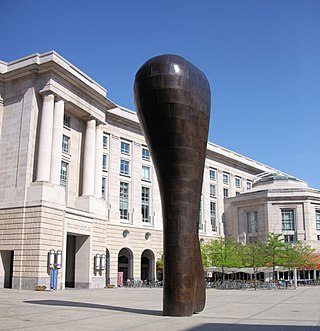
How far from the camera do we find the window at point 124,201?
187 feet

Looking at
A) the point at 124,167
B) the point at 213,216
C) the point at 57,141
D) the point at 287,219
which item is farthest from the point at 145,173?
the point at 287,219

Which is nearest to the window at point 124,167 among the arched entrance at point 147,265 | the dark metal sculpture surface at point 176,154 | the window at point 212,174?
the arched entrance at point 147,265

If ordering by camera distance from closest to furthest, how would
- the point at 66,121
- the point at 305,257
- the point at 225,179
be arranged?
the point at 66,121
the point at 305,257
the point at 225,179

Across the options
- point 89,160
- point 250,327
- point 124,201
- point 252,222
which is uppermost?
point 89,160

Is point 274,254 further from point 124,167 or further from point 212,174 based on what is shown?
point 212,174

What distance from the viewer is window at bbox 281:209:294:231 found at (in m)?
68.0

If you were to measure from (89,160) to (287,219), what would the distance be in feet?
118

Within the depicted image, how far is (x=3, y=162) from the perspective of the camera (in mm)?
41281

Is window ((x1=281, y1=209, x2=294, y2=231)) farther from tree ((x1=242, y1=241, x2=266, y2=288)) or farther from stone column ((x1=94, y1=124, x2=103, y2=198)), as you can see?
stone column ((x1=94, y1=124, x2=103, y2=198))

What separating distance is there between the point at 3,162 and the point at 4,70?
9.15 metres

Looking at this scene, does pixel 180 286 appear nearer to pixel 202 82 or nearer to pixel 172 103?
pixel 172 103

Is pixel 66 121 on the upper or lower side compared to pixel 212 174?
lower

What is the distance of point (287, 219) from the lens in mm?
68312

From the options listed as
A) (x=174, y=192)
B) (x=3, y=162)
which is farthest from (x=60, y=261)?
(x=174, y=192)
